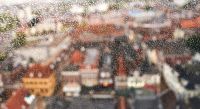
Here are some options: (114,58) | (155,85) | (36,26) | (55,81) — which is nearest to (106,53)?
(114,58)

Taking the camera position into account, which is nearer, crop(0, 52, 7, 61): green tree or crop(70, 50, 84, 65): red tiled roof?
→ crop(70, 50, 84, 65): red tiled roof

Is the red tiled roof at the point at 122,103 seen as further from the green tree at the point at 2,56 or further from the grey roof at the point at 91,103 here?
the green tree at the point at 2,56

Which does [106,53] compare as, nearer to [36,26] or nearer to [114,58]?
[114,58]

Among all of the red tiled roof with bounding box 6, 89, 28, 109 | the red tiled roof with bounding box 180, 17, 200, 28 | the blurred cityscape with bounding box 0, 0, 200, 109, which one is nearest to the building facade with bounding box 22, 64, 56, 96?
the blurred cityscape with bounding box 0, 0, 200, 109

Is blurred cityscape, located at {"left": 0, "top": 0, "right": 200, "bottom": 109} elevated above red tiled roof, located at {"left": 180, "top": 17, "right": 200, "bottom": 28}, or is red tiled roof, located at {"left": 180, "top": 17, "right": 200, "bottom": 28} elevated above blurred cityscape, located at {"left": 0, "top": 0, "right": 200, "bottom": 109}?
red tiled roof, located at {"left": 180, "top": 17, "right": 200, "bottom": 28}

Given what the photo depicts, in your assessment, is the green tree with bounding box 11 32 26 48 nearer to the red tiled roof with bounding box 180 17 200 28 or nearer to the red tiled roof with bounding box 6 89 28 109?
the red tiled roof with bounding box 6 89 28 109
